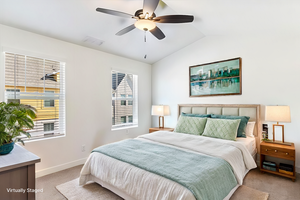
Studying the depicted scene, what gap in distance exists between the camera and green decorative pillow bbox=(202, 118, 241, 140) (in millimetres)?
2891

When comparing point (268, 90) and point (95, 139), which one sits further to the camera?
point (95, 139)

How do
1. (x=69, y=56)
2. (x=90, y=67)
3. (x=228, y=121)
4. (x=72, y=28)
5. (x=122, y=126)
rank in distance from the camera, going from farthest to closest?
1. (x=122, y=126)
2. (x=90, y=67)
3. (x=69, y=56)
4. (x=228, y=121)
5. (x=72, y=28)

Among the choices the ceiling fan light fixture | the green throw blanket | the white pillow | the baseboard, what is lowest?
the baseboard

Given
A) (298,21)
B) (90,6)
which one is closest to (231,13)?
(298,21)

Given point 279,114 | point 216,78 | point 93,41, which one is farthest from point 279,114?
point 93,41

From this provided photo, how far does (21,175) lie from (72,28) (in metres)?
2.40

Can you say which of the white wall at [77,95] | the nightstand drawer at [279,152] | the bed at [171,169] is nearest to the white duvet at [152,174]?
the bed at [171,169]

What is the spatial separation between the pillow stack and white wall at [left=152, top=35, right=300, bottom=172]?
0.49 m

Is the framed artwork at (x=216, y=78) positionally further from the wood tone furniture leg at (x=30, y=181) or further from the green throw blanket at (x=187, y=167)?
the wood tone furniture leg at (x=30, y=181)

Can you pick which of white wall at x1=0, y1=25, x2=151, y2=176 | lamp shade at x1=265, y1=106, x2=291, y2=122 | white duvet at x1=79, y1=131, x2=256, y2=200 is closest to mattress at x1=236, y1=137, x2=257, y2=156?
white duvet at x1=79, y1=131, x2=256, y2=200

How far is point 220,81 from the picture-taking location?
369cm

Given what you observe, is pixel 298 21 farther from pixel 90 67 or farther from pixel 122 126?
pixel 122 126

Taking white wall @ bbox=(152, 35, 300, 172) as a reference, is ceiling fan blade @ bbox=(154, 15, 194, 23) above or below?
above

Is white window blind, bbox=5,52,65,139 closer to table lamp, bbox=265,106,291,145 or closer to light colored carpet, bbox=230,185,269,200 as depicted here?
light colored carpet, bbox=230,185,269,200
